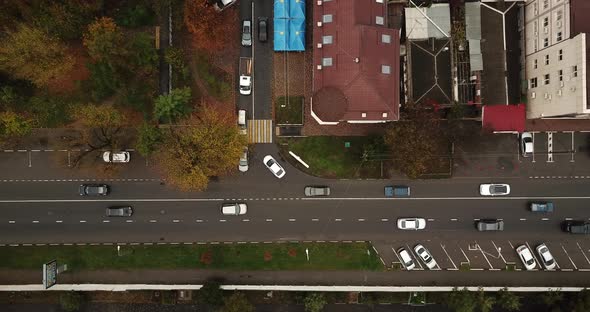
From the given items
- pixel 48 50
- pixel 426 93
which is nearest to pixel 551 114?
pixel 426 93

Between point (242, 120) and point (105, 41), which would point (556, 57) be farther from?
point (105, 41)

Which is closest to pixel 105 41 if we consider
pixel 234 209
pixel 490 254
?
pixel 234 209

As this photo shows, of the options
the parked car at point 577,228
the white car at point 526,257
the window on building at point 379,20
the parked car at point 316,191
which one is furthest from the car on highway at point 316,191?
the parked car at point 577,228

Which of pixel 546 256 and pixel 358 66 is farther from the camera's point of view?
pixel 546 256

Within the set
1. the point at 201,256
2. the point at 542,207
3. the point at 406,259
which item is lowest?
the point at 406,259

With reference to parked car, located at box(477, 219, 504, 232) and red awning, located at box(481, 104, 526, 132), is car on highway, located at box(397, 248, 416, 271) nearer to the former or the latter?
parked car, located at box(477, 219, 504, 232)

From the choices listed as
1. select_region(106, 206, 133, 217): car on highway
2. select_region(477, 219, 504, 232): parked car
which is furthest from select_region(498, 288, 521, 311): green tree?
select_region(106, 206, 133, 217): car on highway
